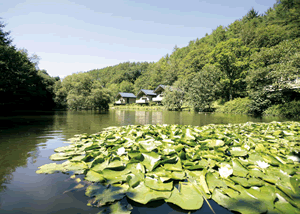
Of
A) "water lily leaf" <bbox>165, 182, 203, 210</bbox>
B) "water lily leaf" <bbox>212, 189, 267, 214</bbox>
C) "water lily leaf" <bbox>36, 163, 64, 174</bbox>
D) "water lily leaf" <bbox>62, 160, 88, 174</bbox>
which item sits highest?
"water lily leaf" <bbox>212, 189, 267, 214</bbox>

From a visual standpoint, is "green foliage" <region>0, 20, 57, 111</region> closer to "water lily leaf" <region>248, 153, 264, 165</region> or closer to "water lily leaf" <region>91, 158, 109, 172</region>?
"water lily leaf" <region>91, 158, 109, 172</region>

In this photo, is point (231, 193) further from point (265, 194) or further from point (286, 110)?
point (286, 110)

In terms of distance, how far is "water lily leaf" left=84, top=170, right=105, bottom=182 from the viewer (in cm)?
165

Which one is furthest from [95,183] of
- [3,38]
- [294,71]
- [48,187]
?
[3,38]

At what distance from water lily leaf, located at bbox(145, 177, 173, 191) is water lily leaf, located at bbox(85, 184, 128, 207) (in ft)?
0.79

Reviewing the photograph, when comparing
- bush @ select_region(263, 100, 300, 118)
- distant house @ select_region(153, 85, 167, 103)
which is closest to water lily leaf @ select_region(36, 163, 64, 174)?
bush @ select_region(263, 100, 300, 118)

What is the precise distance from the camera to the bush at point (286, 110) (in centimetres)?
1366

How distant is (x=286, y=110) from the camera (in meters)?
14.3

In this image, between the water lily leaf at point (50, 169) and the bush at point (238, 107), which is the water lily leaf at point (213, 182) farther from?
the bush at point (238, 107)

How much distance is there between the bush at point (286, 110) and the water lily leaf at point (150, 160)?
1789 centimetres

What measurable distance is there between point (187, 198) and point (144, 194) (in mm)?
398

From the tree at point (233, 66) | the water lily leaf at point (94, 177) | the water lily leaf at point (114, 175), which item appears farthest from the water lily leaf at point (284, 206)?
the tree at point (233, 66)

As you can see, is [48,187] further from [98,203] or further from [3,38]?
[3,38]

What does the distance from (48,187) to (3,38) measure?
26.1 metres
